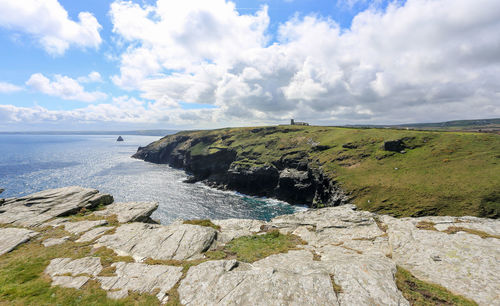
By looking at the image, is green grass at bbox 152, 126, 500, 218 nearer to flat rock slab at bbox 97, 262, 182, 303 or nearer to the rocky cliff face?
the rocky cliff face

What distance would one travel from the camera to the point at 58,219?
26.0 metres

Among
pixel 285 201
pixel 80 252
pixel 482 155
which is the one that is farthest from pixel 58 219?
pixel 482 155

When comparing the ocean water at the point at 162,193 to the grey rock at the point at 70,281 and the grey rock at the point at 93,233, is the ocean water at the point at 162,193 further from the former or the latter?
the grey rock at the point at 70,281

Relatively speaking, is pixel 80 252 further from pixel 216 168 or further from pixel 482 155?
pixel 216 168

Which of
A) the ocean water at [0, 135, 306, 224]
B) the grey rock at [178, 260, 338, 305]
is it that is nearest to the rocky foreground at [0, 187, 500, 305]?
the grey rock at [178, 260, 338, 305]

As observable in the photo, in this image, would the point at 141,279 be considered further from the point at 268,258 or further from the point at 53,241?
the point at 53,241

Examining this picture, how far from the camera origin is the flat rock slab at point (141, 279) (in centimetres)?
1202

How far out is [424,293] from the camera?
1123cm

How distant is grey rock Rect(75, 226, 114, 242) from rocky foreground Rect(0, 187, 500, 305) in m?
0.11

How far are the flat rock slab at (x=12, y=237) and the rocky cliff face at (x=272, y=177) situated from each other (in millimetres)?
74950

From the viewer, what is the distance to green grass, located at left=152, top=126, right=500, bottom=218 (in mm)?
52938

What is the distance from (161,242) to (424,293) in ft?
67.8

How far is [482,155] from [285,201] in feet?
242

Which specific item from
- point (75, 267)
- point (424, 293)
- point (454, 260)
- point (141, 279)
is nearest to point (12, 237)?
point (75, 267)
